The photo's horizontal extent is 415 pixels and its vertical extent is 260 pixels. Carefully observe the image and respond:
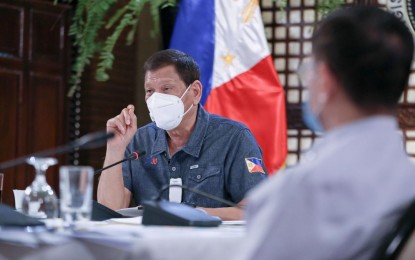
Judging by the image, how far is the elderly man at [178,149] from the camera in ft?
9.38

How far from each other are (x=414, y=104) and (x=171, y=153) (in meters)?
2.14

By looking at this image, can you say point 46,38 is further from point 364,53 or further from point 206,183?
point 364,53

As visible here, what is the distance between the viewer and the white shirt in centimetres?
128

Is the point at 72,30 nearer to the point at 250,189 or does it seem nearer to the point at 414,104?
the point at 250,189

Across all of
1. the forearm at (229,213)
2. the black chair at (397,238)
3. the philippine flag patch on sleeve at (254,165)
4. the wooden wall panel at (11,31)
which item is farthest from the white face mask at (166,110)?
the wooden wall panel at (11,31)

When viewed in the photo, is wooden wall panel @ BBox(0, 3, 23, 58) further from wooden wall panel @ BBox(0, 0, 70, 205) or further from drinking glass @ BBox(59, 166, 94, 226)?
drinking glass @ BBox(59, 166, 94, 226)

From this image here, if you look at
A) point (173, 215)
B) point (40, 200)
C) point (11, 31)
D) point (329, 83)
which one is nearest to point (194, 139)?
point (40, 200)

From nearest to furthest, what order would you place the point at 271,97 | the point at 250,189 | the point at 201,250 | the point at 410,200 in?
the point at 410,200 < the point at 201,250 < the point at 250,189 < the point at 271,97

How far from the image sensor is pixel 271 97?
4.58 metres

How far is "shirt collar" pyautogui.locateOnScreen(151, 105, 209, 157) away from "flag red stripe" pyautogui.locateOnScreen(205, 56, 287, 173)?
1533mm

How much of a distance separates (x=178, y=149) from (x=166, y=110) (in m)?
0.13

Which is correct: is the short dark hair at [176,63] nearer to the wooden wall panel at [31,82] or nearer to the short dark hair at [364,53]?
the short dark hair at [364,53]

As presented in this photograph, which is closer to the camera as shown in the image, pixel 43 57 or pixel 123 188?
pixel 123 188

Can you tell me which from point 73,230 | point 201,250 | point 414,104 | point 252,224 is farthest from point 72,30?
point 414,104
